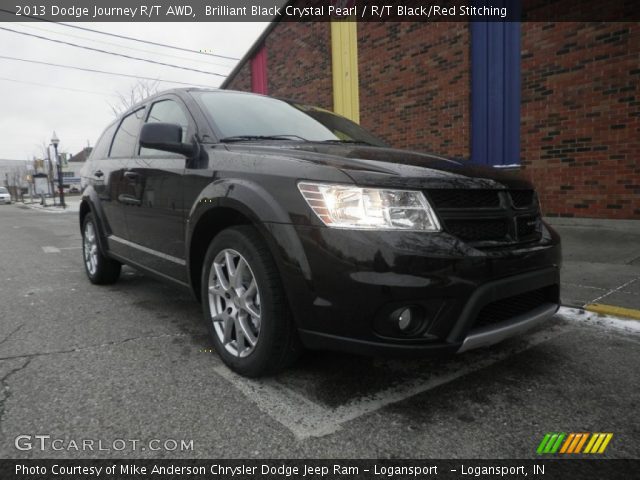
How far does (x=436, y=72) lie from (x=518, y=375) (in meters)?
7.18

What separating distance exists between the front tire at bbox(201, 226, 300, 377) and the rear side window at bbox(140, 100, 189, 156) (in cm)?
100

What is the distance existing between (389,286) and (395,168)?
595 millimetres

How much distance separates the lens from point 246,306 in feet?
8.11

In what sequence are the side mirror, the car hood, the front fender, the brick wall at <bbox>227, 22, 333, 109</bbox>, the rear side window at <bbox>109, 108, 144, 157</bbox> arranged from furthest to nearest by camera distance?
the brick wall at <bbox>227, 22, 333, 109</bbox>, the front fender, the rear side window at <bbox>109, 108, 144, 157</bbox>, the side mirror, the car hood

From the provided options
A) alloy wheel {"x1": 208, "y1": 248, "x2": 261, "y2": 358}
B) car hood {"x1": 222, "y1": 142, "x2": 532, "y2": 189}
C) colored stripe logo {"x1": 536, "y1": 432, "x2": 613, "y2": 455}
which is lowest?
colored stripe logo {"x1": 536, "y1": 432, "x2": 613, "y2": 455}

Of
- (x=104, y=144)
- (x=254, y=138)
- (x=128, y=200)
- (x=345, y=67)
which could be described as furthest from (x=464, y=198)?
(x=345, y=67)

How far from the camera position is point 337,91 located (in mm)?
10898

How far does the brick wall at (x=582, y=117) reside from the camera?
245 inches

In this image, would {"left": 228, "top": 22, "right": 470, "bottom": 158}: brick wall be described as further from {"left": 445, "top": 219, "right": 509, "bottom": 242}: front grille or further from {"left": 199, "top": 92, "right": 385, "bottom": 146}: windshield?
{"left": 445, "top": 219, "right": 509, "bottom": 242}: front grille

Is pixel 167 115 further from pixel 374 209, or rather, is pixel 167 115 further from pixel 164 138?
pixel 374 209

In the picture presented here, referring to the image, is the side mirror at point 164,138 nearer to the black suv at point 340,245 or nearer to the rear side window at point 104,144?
the black suv at point 340,245

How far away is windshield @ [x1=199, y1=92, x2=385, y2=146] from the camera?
3.05 meters

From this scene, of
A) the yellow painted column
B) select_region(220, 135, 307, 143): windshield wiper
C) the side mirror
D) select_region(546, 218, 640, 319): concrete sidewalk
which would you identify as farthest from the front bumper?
the yellow painted column

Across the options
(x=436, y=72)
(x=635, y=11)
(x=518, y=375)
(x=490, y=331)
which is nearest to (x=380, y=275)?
(x=490, y=331)
